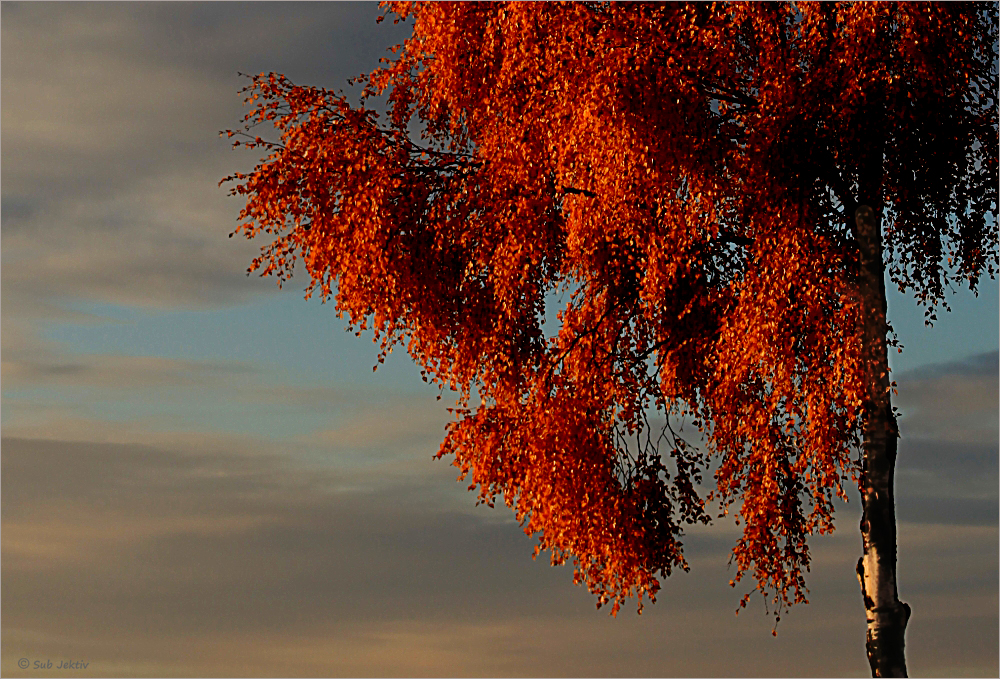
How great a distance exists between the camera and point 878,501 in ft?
40.5

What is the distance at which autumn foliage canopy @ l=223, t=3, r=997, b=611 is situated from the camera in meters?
12.7

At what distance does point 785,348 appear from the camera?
40.6ft

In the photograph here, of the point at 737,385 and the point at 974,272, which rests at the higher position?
the point at 974,272

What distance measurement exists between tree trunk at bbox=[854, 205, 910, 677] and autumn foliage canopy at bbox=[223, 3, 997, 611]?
27 cm

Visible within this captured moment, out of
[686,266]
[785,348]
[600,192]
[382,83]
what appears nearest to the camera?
[785,348]

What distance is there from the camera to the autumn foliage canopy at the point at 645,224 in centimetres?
1274

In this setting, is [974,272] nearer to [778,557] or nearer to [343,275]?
[778,557]

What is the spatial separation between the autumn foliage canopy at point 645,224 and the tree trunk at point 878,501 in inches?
10.6

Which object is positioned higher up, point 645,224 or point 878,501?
point 645,224

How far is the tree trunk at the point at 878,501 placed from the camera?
12.0 meters

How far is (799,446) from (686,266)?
2.89 meters

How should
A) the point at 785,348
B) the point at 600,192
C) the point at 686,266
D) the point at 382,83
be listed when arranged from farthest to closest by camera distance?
1. the point at 382,83
2. the point at 686,266
3. the point at 600,192
4. the point at 785,348

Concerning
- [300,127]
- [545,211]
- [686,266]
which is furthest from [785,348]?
[300,127]

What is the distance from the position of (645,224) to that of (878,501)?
4270 mm
